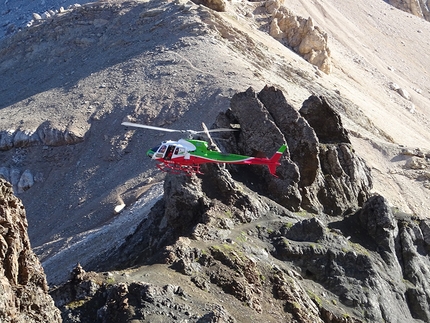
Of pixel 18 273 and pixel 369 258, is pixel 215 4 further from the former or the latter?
pixel 18 273

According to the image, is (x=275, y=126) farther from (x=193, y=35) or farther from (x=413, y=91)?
(x=413, y=91)

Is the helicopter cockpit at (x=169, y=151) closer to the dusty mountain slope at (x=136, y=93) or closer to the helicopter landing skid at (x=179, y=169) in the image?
the helicopter landing skid at (x=179, y=169)

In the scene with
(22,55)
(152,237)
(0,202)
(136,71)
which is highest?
(0,202)

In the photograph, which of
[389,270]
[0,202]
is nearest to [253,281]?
[389,270]

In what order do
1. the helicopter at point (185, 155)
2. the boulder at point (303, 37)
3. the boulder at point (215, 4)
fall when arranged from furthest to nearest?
the boulder at point (303, 37), the boulder at point (215, 4), the helicopter at point (185, 155)

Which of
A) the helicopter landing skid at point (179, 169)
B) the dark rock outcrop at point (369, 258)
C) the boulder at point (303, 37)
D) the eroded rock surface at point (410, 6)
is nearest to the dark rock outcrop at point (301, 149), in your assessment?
the dark rock outcrop at point (369, 258)

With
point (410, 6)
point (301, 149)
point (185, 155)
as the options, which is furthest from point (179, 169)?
point (410, 6)

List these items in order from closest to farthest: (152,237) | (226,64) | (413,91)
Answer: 1. (152,237)
2. (226,64)
3. (413,91)
